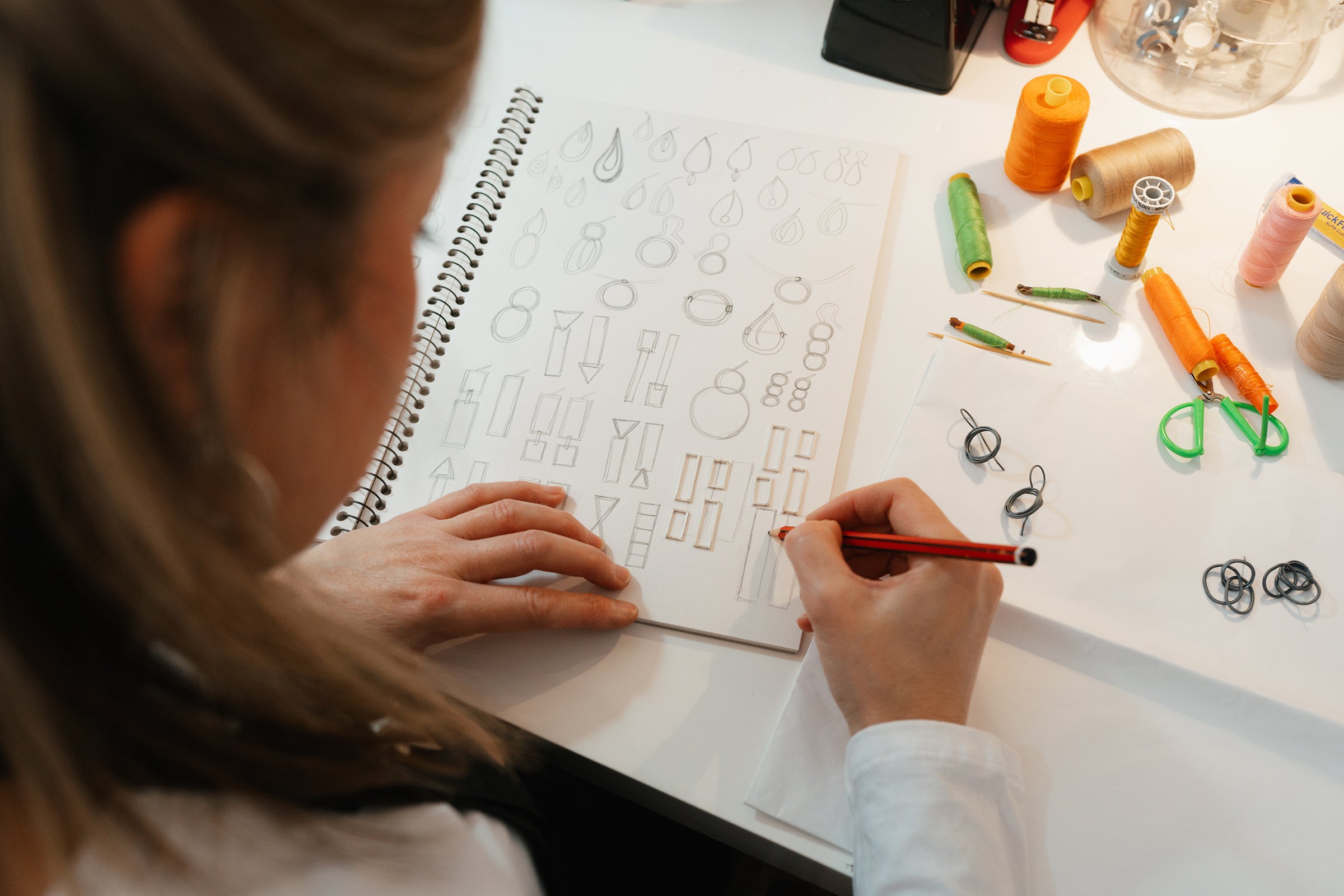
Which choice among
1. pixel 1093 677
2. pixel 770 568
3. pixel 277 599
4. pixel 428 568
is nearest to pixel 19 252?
pixel 277 599

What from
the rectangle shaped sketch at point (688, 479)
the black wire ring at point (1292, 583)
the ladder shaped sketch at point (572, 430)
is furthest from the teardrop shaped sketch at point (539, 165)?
the black wire ring at point (1292, 583)

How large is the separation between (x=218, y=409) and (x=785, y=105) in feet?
2.97

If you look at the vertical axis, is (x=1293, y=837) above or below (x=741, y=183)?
below

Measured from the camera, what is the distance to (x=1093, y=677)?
701 mm

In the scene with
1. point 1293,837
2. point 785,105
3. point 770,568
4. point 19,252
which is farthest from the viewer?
point 785,105

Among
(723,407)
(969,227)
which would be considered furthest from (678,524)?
(969,227)

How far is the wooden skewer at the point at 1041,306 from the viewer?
2.90 ft

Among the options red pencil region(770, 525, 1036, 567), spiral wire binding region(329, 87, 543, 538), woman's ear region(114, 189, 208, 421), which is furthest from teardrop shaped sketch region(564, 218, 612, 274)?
woman's ear region(114, 189, 208, 421)

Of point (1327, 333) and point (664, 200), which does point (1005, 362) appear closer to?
point (1327, 333)

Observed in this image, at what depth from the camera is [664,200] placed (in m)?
1.00

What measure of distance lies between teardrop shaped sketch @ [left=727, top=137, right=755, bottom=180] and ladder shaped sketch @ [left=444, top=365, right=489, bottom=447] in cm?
38

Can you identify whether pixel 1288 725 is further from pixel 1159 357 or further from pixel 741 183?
pixel 741 183

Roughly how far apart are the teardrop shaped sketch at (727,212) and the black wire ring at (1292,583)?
628 millimetres

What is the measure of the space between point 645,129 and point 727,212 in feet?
0.57
